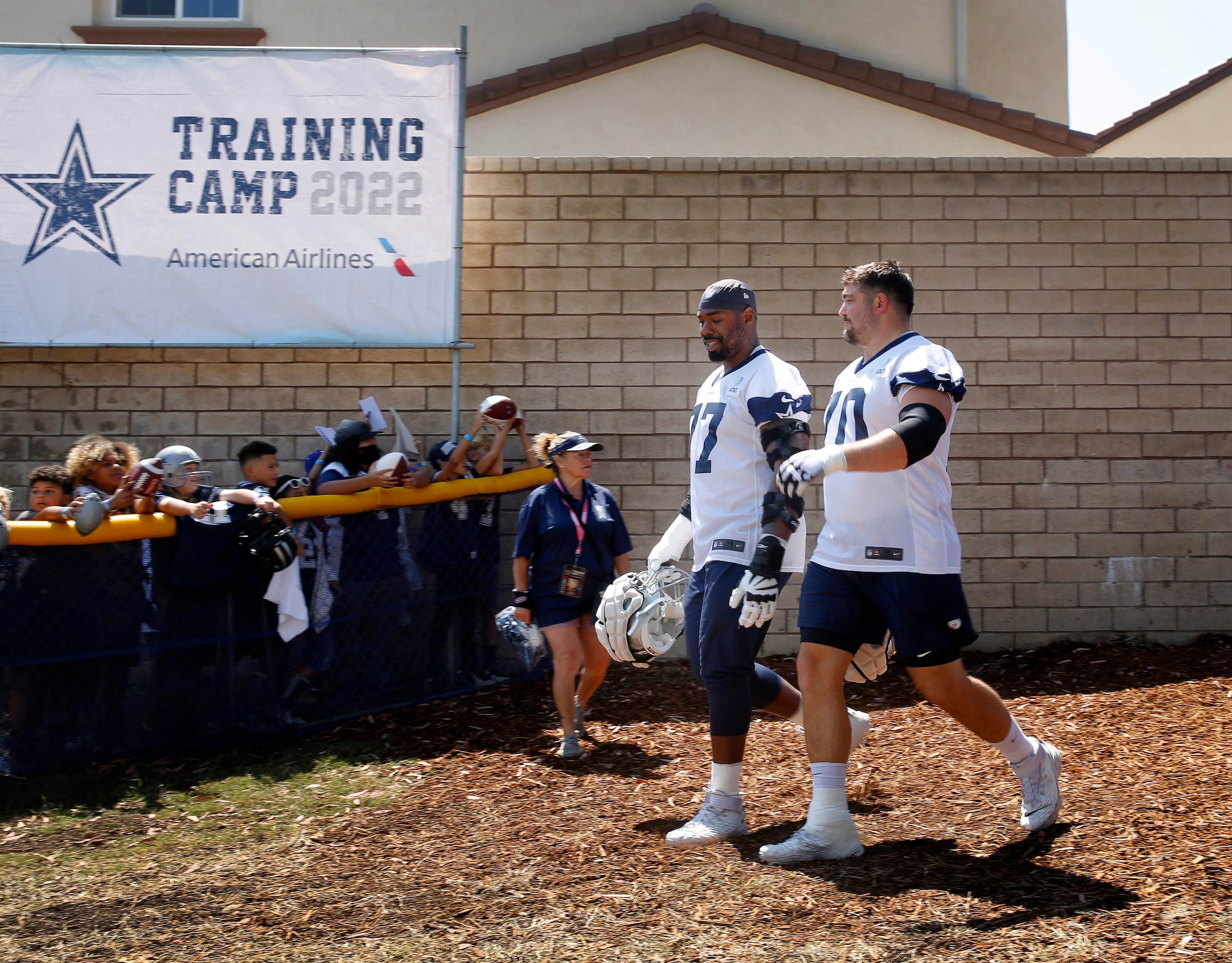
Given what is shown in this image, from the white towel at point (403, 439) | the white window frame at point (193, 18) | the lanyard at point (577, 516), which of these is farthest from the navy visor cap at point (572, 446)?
the white window frame at point (193, 18)

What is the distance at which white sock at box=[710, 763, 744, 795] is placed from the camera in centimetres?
422

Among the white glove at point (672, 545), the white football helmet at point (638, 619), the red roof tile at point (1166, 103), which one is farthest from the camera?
the red roof tile at point (1166, 103)

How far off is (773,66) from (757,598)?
29.7 ft

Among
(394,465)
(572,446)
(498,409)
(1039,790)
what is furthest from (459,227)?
(1039,790)

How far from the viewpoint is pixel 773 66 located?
37.9 ft

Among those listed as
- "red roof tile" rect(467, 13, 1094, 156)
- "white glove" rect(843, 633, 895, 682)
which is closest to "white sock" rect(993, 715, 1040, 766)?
"white glove" rect(843, 633, 895, 682)

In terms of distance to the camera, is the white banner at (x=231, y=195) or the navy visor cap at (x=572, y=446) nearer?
the navy visor cap at (x=572, y=446)

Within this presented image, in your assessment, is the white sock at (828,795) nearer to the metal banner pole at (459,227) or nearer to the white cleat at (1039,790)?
the white cleat at (1039,790)

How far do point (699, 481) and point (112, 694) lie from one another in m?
3.20

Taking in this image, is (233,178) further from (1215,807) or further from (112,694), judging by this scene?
(1215,807)

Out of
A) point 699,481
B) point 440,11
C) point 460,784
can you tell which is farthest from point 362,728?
point 440,11

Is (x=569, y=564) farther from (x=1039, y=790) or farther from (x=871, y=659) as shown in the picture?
(x=1039, y=790)

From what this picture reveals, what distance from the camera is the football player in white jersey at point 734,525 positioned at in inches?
160

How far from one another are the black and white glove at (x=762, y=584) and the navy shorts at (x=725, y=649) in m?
0.11
